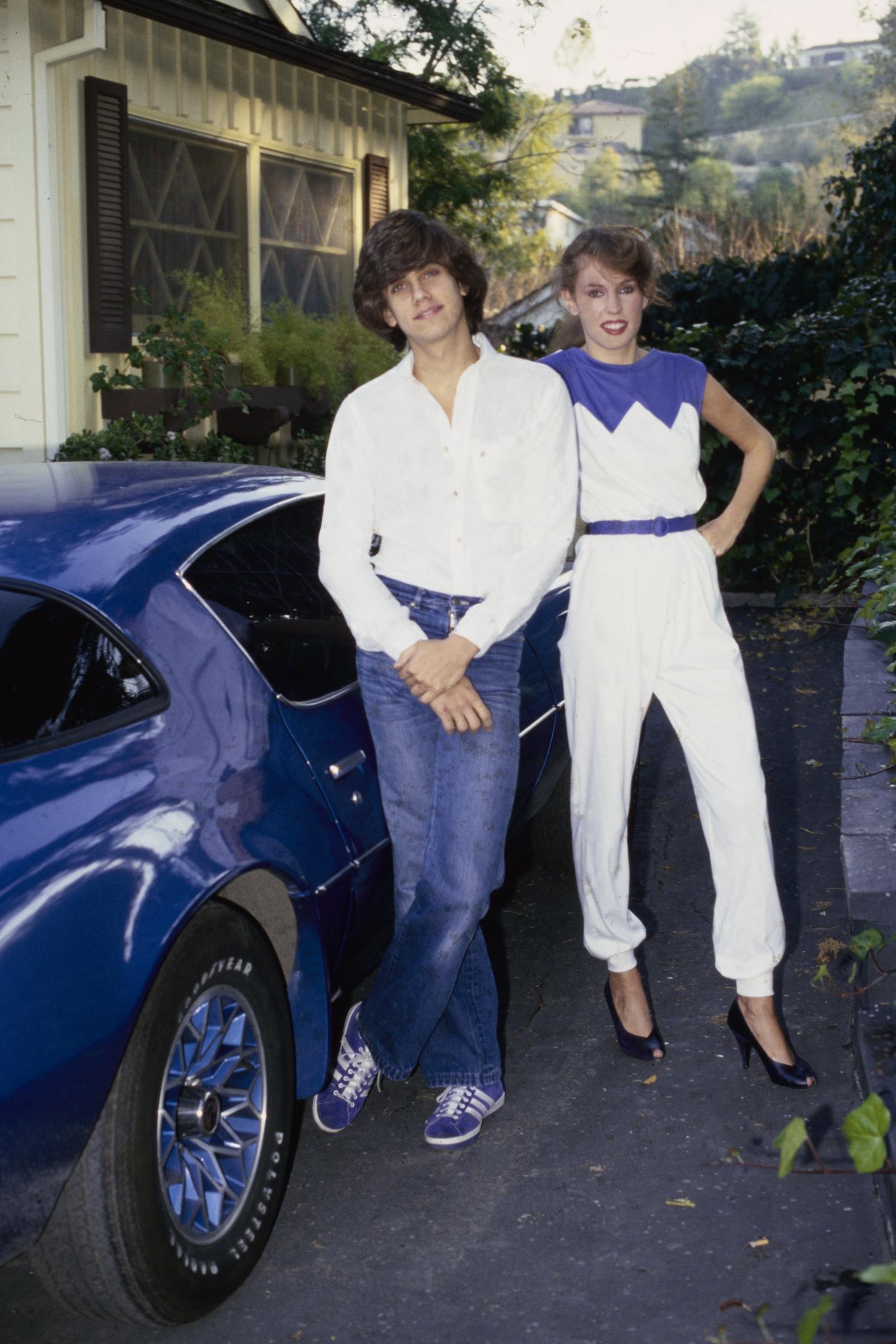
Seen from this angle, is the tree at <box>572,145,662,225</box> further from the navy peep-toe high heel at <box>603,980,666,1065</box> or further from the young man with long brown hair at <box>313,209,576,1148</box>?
the young man with long brown hair at <box>313,209,576,1148</box>

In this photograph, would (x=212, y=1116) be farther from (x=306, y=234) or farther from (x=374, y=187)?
(x=374, y=187)

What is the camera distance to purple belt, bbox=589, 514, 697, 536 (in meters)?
3.55

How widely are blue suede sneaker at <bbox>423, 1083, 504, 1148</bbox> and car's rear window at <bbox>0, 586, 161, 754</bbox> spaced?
51.2 inches

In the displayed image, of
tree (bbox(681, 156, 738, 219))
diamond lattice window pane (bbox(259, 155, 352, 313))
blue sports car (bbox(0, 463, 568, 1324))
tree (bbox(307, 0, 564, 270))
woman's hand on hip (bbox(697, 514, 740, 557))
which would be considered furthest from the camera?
tree (bbox(681, 156, 738, 219))

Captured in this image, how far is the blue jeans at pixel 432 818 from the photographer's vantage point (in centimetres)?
322

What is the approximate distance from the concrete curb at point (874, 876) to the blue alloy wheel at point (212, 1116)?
48.8 inches

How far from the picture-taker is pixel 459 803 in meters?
3.21

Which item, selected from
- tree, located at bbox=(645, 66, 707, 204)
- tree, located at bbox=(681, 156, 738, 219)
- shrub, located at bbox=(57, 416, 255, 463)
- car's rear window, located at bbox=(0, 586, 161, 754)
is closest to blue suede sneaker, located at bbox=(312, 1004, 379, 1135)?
car's rear window, located at bbox=(0, 586, 161, 754)

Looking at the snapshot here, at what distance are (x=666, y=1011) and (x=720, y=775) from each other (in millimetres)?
946

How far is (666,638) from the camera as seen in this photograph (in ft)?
11.6

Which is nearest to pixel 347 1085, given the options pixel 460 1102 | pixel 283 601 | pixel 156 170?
pixel 460 1102

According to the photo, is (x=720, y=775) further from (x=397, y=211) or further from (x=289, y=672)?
(x=397, y=211)

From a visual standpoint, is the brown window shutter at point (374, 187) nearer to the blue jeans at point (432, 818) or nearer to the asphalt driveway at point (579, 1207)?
the asphalt driveway at point (579, 1207)

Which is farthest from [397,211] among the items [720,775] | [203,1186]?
[203,1186]
